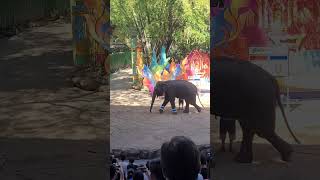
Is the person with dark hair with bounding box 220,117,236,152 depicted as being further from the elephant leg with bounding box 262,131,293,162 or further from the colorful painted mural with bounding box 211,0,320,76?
the colorful painted mural with bounding box 211,0,320,76

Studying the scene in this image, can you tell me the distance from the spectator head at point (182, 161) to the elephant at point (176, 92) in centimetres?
73

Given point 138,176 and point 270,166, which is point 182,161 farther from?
point 270,166

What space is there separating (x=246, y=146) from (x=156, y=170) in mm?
937

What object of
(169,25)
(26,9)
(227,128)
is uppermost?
(26,9)

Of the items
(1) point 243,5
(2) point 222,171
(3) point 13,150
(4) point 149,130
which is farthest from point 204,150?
(3) point 13,150

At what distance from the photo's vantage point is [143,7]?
5.90 meters

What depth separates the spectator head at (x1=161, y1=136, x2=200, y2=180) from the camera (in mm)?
4680

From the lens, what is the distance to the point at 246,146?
4.66 m

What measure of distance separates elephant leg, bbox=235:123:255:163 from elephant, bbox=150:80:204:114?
0.85m

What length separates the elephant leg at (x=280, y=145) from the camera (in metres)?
4.63

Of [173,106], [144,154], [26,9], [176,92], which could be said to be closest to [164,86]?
[176,92]

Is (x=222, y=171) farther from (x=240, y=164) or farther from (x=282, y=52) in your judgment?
(x=282, y=52)

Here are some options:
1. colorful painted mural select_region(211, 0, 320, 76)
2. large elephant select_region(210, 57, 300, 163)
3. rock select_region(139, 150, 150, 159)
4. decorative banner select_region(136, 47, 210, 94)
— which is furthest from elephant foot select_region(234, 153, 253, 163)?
decorative banner select_region(136, 47, 210, 94)

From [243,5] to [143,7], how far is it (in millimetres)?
1733
